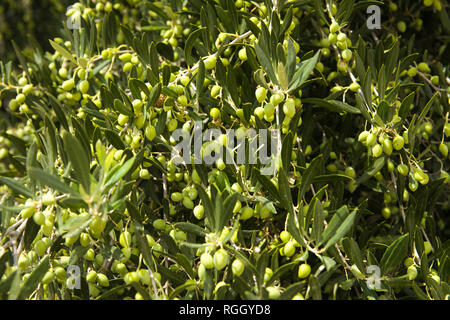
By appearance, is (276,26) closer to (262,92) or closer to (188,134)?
(262,92)

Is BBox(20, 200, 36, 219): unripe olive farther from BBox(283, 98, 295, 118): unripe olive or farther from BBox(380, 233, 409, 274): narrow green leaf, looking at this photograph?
BBox(380, 233, 409, 274): narrow green leaf

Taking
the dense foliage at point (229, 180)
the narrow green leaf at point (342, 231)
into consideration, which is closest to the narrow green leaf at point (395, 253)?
the dense foliage at point (229, 180)

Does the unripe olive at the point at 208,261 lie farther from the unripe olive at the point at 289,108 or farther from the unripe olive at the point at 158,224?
the unripe olive at the point at 289,108

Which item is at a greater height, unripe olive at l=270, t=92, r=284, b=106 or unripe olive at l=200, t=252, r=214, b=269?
unripe olive at l=270, t=92, r=284, b=106

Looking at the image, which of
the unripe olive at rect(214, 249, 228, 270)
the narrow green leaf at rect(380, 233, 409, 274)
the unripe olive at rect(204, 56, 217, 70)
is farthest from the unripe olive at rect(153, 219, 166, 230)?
the narrow green leaf at rect(380, 233, 409, 274)

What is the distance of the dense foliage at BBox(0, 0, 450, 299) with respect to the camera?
0.90 meters

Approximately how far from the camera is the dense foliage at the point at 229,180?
0.90 meters

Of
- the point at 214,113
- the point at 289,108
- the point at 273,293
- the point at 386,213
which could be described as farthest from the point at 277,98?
the point at 386,213

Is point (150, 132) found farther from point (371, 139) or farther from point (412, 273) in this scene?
point (412, 273)

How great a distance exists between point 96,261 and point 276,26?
2.34 feet

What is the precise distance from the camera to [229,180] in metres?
1.09

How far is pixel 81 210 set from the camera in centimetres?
101

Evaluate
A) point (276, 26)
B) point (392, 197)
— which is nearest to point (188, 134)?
point (276, 26)

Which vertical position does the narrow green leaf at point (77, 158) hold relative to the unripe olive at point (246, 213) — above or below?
above
